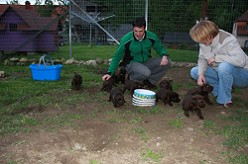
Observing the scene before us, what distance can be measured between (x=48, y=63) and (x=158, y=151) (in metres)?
4.13

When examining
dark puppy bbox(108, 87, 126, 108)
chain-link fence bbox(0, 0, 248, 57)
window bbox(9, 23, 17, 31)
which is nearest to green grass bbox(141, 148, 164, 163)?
dark puppy bbox(108, 87, 126, 108)

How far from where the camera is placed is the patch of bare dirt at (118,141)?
106 inches

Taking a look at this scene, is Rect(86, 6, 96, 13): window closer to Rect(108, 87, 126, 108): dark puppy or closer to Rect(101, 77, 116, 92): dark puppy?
Rect(101, 77, 116, 92): dark puppy

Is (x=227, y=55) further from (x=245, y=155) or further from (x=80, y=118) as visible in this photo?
(x=80, y=118)

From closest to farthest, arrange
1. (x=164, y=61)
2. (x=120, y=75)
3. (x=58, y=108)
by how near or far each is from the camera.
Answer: (x=58, y=108)
(x=164, y=61)
(x=120, y=75)

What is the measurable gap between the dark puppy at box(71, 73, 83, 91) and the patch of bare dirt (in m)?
1.26

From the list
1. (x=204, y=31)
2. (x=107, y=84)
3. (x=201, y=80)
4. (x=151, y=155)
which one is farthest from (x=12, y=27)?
(x=151, y=155)

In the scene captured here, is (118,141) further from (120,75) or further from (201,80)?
(120,75)

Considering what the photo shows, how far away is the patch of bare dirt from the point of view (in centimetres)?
270

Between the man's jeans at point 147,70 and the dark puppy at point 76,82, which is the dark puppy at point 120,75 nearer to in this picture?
the man's jeans at point 147,70

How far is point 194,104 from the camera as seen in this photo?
3764 mm

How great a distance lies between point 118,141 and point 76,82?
2366 mm

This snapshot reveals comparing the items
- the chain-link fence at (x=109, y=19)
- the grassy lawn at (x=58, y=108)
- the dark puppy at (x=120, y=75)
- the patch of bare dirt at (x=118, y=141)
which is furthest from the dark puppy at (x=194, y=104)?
the chain-link fence at (x=109, y=19)

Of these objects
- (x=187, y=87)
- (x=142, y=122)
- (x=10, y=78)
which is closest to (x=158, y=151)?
(x=142, y=122)
